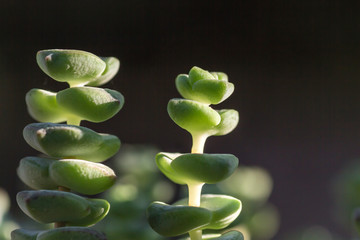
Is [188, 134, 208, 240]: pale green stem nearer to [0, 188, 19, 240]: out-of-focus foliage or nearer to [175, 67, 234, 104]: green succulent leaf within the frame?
[175, 67, 234, 104]: green succulent leaf

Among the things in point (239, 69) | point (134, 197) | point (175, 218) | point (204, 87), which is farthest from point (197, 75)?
point (239, 69)

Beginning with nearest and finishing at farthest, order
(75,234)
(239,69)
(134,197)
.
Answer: (75,234) < (134,197) < (239,69)

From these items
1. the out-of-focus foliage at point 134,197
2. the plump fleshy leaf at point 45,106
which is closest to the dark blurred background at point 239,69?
the out-of-focus foliage at point 134,197

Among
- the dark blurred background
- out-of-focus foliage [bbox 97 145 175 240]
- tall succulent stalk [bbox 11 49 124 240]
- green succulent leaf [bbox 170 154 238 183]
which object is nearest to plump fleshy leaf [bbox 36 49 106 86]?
tall succulent stalk [bbox 11 49 124 240]

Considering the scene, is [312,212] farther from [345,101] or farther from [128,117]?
[128,117]

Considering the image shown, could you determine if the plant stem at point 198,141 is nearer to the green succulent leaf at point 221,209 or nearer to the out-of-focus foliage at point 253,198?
the green succulent leaf at point 221,209

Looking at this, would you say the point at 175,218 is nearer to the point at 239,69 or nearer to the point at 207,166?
the point at 207,166
